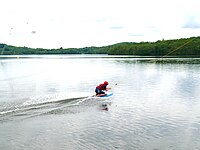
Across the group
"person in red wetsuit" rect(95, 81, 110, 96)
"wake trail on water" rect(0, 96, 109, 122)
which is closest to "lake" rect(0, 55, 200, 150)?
"wake trail on water" rect(0, 96, 109, 122)

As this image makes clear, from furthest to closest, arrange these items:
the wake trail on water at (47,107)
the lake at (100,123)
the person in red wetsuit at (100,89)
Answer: the person in red wetsuit at (100,89) < the wake trail on water at (47,107) < the lake at (100,123)

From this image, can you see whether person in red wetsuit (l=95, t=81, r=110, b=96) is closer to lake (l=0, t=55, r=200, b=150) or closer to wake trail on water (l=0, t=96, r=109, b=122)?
wake trail on water (l=0, t=96, r=109, b=122)

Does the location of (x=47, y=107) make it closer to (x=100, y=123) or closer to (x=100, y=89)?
(x=100, y=123)

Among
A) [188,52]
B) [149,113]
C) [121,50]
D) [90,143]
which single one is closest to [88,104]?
[149,113]

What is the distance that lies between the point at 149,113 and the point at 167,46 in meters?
133

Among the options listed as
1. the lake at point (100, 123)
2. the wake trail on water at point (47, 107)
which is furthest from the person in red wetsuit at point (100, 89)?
the lake at point (100, 123)

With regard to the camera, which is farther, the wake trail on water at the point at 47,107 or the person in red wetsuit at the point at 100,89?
the person in red wetsuit at the point at 100,89

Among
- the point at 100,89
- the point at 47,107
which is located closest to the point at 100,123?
the point at 47,107

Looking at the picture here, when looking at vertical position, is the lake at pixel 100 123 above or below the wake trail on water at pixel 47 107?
below

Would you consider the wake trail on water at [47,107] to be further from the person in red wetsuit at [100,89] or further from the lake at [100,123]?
the person in red wetsuit at [100,89]

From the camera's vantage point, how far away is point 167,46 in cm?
14725

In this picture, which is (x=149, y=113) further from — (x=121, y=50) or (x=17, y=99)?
(x=121, y=50)

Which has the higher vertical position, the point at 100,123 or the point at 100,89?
the point at 100,89

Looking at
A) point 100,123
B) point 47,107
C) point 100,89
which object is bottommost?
point 100,123
